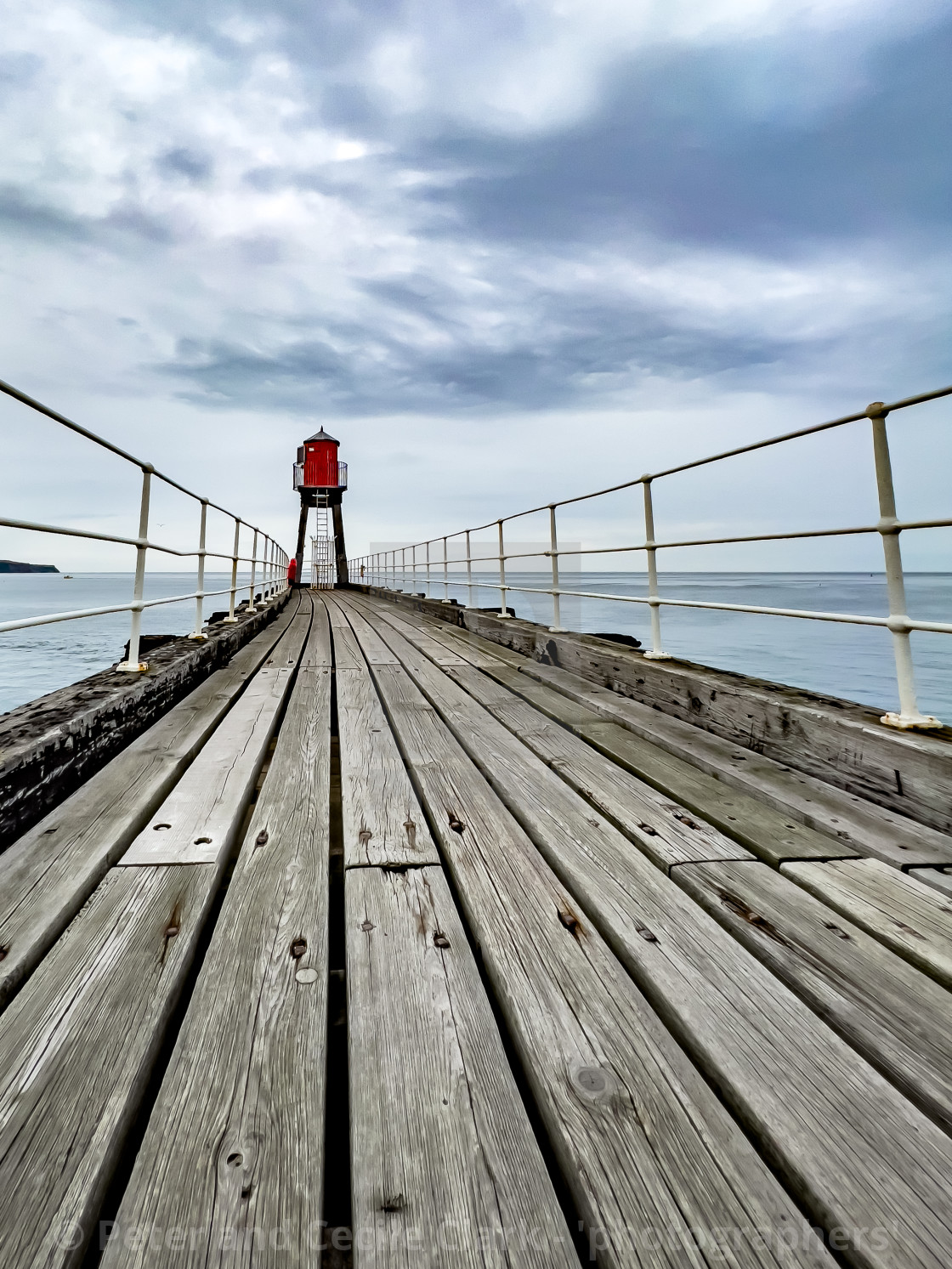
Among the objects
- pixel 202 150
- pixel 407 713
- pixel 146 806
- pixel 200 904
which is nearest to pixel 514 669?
pixel 407 713

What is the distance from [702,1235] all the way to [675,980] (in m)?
0.32

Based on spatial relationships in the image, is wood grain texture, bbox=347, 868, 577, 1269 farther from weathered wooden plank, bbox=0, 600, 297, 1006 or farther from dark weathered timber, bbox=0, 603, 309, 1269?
weathered wooden plank, bbox=0, 600, 297, 1006

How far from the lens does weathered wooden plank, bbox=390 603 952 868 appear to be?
1170mm

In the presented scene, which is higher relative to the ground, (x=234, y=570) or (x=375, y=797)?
(x=234, y=570)

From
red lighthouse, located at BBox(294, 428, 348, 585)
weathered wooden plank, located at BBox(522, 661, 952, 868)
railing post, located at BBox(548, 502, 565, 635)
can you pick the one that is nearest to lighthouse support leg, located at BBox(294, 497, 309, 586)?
red lighthouse, located at BBox(294, 428, 348, 585)

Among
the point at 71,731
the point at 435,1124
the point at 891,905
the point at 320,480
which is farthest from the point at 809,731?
the point at 320,480

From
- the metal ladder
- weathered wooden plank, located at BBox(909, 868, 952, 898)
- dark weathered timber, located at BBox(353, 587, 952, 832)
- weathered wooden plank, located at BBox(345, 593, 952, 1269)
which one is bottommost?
weathered wooden plank, located at BBox(345, 593, 952, 1269)

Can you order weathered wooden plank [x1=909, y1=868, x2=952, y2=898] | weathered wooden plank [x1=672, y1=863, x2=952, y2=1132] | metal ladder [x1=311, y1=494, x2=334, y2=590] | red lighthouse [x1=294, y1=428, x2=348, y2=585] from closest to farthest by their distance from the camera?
1. weathered wooden plank [x1=672, y1=863, x2=952, y2=1132]
2. weathered wooden plank [x1=909, y1=868, x2=952, y2=898]
3. red lighthouse [x1=294, y1=428, x2=348, y2=585]
4. metal ladder [x1=311, y1=494, x2=334, y2=590]

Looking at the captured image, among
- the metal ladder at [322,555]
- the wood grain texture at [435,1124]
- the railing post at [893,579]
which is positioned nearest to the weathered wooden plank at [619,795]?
the wood grain texture at [435,1124]

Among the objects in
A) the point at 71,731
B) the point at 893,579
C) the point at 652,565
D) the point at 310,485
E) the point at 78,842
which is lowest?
the point at 78,842

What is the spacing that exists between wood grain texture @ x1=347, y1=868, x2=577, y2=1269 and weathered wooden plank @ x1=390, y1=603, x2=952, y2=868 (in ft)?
2.91

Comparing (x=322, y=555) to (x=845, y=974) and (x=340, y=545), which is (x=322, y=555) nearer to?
(x=340, y=545)

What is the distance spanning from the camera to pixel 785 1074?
0.64m

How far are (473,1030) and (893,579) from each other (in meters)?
1.50
